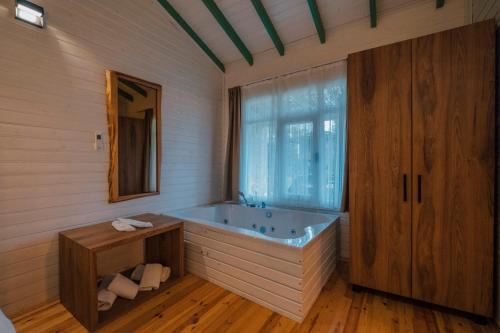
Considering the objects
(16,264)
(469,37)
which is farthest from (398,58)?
(16,264)

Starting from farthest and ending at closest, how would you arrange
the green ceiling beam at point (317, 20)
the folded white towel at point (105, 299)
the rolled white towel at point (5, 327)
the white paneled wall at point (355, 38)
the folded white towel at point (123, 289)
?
the green ceiling beam at point (317, 20) < the white paneled wall at point (355, 38) < the folded white towel at point (123, 289) < the folded white towel at point (105, 299) < the rolled white towel at point (5, 327)

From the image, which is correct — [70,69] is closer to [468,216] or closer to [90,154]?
[90,154]

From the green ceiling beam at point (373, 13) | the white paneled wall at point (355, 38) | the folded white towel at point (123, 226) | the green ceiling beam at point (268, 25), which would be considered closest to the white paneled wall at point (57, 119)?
the folded white towel at point (123, 226)

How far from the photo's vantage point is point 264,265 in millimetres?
1789

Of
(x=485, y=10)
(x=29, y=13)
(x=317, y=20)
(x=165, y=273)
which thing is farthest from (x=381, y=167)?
(x=29, y=13)

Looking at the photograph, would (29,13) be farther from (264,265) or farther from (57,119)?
(264,265)

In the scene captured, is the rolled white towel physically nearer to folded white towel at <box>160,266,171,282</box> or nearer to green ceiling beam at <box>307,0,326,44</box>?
folded white towel at <box>160,266,171,282</box>

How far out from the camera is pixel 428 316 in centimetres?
165

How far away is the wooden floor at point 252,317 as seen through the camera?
154 centimetres

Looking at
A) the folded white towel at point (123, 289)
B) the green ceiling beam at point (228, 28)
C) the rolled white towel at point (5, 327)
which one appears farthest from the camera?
the green ceiling beam at point (228, 28)

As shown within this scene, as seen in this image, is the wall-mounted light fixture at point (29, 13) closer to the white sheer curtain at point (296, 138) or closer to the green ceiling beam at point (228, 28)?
the green ceiling beam at point (228, 28)

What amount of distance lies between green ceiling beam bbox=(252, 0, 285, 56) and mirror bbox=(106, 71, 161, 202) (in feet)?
4.58

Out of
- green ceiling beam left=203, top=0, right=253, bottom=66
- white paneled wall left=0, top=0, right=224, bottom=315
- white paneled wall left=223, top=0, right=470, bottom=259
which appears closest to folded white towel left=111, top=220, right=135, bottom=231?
white paneled wall left=0, top=0, right=224, bottom=315

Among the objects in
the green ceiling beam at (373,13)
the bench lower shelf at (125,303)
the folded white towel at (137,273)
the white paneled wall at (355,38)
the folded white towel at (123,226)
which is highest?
the green ceiling beam at (373,13)
